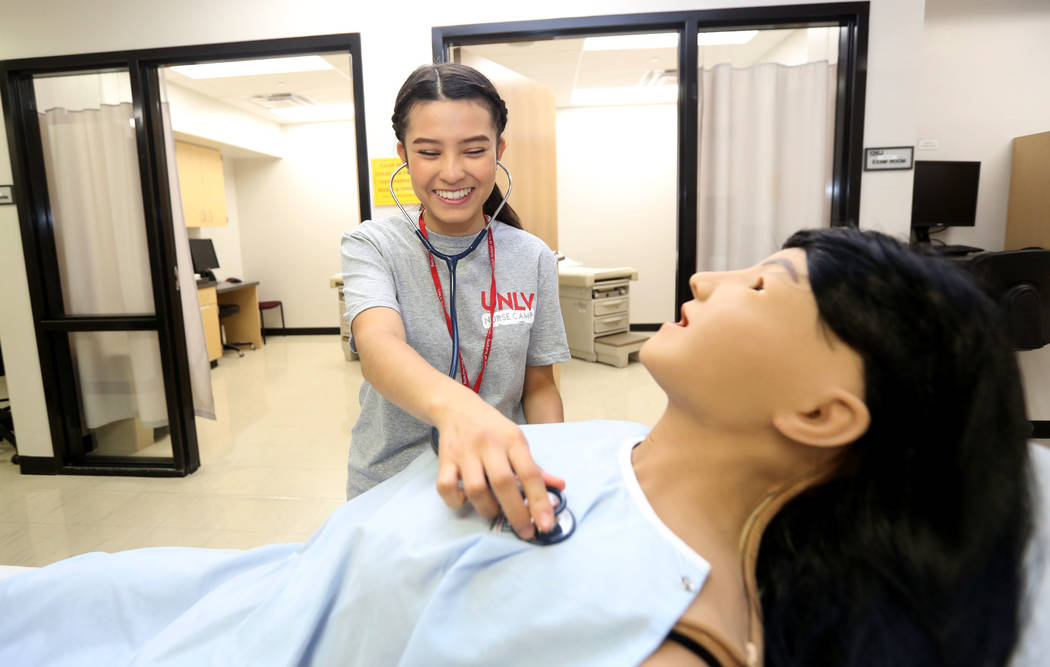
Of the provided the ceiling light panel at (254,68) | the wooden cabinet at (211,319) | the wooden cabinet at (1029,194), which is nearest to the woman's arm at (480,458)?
the wooden cabinet at (1029,194)

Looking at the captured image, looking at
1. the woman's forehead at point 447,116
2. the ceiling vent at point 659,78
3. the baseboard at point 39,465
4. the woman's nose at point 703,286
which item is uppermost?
the ceiling vent at point 659,78

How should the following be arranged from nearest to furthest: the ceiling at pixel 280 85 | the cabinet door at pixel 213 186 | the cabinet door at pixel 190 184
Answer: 1. the ceiling at pixel 280 85
2. the cabinet door at pixel 190 184
3. the cabinet door at pixel 213 186

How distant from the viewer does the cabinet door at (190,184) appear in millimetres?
5688

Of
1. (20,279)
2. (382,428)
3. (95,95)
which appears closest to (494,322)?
(382,428)

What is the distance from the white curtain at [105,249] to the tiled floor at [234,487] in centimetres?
39

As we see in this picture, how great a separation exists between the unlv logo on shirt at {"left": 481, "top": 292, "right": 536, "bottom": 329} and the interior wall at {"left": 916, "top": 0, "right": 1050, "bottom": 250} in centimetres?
338

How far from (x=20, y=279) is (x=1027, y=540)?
3959 millimetres

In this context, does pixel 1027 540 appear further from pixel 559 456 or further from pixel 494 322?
pixel 494 322

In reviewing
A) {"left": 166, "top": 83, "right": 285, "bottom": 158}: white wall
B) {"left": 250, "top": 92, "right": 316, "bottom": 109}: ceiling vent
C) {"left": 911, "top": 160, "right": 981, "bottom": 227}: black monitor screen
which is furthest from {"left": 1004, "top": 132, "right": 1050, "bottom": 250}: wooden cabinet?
{"left": 166, "top": 83, "right": 285, "bottom": 158}: white wall

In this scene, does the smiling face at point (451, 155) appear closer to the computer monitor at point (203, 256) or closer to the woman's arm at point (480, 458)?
the woman's arm at point (480, 458)

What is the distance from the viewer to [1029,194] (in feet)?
A: 10.7

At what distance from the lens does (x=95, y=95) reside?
9.62ft

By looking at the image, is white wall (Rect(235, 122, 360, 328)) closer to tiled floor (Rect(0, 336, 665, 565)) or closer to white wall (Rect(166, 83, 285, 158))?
white wall (Rect(166, 83, 285, 158))

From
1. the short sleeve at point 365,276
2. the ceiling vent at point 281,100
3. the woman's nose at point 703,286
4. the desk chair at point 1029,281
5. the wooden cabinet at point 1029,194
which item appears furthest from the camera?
the ceiling vent at point 281,100
